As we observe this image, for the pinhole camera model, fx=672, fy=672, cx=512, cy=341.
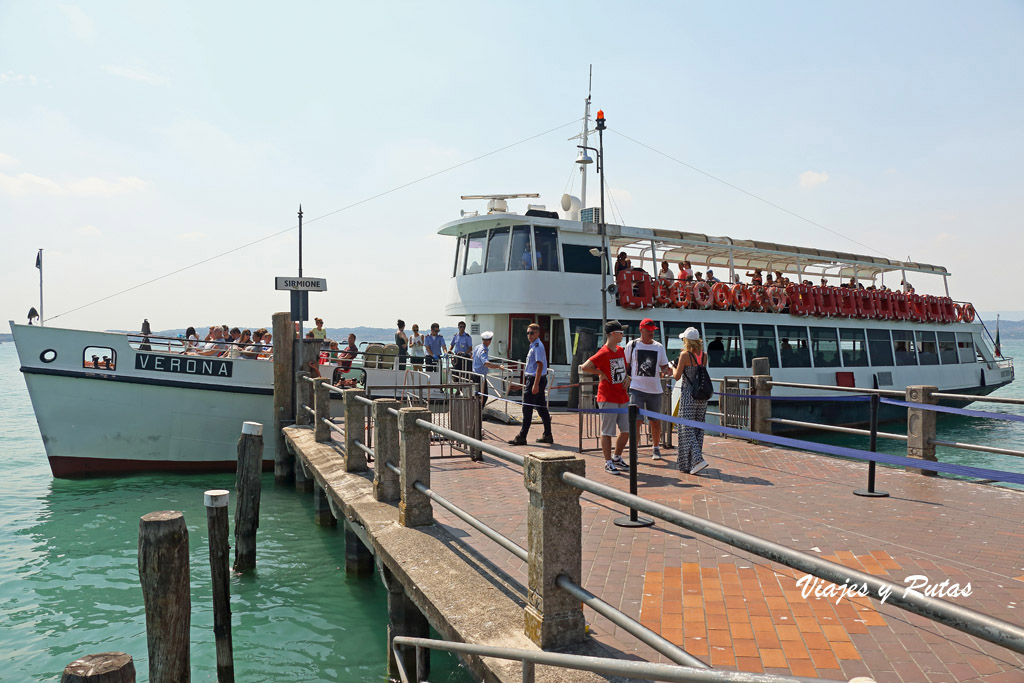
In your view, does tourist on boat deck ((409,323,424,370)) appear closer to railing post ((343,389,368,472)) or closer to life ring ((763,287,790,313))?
railing post ((343,389,368,472))

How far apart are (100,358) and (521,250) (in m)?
8.88

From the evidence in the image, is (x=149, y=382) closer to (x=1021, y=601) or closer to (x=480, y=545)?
(x=480, y=545)

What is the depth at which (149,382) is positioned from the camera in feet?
43.3

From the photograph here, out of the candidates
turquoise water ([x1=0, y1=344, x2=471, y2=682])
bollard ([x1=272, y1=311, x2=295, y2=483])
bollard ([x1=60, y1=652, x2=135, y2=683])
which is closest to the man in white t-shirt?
turquoise water ([x1=0, y1=344, x2=471, y2=682])

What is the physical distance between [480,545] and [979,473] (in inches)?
157

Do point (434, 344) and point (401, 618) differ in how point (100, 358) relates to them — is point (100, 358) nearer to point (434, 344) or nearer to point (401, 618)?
point (434, 344)

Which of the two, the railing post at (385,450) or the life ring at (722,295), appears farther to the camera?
the life ring at (722,295)

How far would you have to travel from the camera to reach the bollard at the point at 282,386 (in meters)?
13.1

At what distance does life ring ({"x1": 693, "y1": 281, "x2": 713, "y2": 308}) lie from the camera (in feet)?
56.2

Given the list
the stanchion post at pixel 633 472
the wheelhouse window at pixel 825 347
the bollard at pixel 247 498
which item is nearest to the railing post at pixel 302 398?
the bollard at pixel 247 498

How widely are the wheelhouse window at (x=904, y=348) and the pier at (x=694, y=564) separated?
51.7 feet

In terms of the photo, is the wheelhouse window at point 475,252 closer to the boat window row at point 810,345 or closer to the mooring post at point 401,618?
the boat window row at point 810,345

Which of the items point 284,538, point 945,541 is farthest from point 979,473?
point 284,538

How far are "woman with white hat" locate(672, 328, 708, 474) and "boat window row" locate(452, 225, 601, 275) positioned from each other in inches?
299
